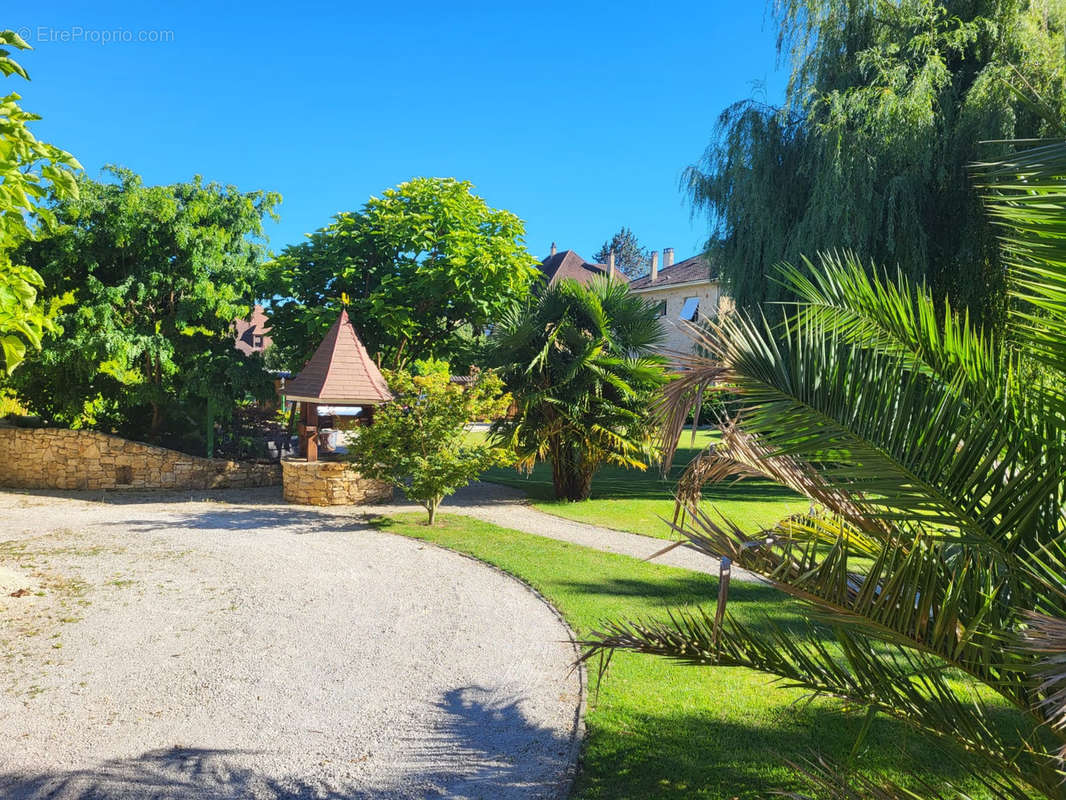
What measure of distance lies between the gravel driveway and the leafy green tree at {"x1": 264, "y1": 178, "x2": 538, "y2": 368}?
8.08 metres

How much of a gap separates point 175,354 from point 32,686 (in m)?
11.5

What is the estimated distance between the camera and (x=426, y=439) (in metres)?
12.2

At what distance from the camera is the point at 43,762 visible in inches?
182

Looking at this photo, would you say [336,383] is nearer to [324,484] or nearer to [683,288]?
[324,484]

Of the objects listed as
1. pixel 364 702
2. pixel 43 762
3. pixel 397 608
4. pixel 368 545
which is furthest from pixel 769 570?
pixel 368 545

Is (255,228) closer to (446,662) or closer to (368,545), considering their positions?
(368,545)

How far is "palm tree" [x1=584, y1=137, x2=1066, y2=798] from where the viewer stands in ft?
8.25

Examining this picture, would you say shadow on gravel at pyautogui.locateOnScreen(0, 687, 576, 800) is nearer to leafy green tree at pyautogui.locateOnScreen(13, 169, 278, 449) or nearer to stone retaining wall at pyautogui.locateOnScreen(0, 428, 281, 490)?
leafy green tree at pyautogui.locateOnScreen(13, 169, 278, 449)

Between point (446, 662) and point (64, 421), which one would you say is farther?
point (64, 421)

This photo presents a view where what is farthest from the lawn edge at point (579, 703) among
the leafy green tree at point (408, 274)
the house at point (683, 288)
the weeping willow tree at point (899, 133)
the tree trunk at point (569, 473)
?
the house at point (683, 288)

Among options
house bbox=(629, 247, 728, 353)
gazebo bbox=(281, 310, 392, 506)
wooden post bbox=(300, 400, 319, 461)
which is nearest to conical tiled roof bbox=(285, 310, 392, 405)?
Result: gazebo bbox=(281, 310, 392, 506)

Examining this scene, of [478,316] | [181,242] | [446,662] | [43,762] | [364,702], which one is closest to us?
[43,762]

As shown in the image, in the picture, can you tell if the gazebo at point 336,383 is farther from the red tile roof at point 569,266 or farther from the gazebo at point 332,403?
the red tile roof at point 569,266

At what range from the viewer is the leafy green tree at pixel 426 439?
12.0 m
